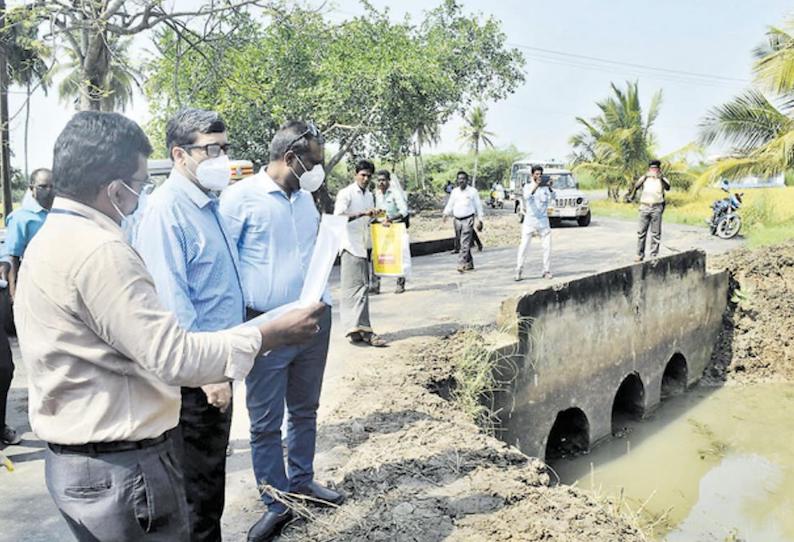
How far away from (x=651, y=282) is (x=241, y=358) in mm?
9077

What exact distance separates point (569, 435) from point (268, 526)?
6610 mm

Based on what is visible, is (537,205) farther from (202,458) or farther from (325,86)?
(202,458)

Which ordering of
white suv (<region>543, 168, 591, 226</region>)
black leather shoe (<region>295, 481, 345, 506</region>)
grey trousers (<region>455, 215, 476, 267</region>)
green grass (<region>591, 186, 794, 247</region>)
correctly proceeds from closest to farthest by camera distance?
black leather shoe (<region>295, 481, 345, 506</region>) < grey trousers (<region>455, 215, 476, 267</region>) < green grass (<region>591, 186, 794, 247</region>) < white suv (<region>543, 168, 591, 226</region>)

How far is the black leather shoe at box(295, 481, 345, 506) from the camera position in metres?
3.35

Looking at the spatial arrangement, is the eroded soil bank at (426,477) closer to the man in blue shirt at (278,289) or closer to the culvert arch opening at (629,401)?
the man in blue shirt at (278,289)

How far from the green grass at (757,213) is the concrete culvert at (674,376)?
4.75 m

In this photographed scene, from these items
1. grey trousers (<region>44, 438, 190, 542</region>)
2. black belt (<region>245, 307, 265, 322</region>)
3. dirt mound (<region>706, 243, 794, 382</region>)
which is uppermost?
black belt (<region>245, 307, 265, 322</region>)

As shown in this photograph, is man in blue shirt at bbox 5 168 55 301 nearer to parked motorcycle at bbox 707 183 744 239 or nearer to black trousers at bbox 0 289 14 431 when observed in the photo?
black trousers at bbox 0 289 14 431

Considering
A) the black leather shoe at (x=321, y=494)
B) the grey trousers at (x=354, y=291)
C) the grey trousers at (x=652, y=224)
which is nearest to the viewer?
the black leather shoe at (x=321, y=494)

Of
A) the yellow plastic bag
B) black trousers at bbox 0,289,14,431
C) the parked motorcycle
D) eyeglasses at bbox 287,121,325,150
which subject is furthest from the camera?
the parked motorcycle

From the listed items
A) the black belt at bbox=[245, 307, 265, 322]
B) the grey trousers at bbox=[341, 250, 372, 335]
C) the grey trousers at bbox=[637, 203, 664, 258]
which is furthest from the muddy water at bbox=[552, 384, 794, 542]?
the black belt at bbox=[245, 307, 265, 322]

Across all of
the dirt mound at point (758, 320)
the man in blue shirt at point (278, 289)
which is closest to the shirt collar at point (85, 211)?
the man in blue shirt at point (278, 289)

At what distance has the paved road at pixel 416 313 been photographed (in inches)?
142

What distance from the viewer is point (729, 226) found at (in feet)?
53.4
